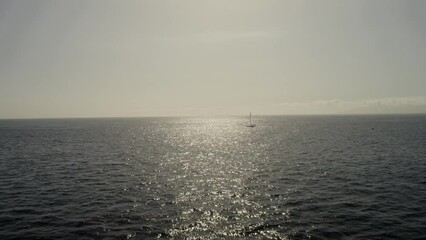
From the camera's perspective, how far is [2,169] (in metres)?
58.8

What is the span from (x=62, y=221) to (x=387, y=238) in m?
30.4

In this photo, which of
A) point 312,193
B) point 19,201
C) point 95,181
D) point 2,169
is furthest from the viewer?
point 2,169

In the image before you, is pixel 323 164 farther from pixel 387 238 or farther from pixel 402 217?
pixel 387 238

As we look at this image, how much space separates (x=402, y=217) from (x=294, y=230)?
12.3m

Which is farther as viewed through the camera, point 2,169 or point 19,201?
point 2,169

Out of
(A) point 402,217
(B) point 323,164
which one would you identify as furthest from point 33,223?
(B) point 323,164

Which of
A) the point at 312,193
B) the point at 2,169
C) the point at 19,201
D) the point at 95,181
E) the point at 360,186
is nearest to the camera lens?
the point at 19,201

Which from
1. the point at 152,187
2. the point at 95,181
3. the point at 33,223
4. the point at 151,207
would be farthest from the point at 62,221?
the point at 95,181

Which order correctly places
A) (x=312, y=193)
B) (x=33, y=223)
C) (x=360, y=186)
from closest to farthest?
(x=33, y=223) → (x=312, y=193) → (x=360, y=186)

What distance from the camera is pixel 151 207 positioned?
113 feet

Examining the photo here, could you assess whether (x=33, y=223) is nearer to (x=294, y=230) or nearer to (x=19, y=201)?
(x=19, y=201)

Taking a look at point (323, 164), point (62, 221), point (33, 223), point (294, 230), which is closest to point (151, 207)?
point (62, 221)

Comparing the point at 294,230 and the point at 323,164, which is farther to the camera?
the point at 323,164

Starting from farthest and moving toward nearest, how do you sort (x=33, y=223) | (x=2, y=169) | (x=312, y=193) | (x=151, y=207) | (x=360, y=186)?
1. (x=2, y=169)
2. (x=360, y=186)
3. (x=312, y=193)
4. (x=151, y=207)
5. (x=33, y=223)
